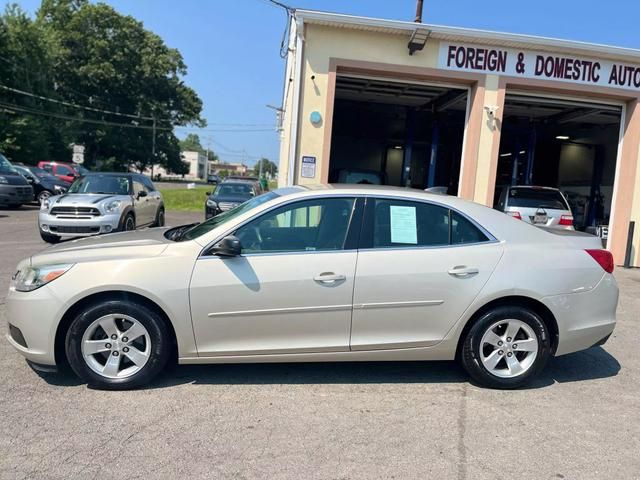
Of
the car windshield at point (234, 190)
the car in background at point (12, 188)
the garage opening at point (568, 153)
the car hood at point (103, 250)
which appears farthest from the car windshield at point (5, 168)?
the garage opening at point (568, 153)

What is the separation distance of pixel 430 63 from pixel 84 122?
4876cm

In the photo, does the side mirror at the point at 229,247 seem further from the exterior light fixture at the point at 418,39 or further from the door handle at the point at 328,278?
the exterior light fixture at the point at 418,39

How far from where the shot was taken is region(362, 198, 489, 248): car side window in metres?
4.16

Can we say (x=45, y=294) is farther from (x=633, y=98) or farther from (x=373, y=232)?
(x=633, y=98)

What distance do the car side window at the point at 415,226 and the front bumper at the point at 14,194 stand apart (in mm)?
17457

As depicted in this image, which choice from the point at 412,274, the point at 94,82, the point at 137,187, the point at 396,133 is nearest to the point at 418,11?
the point at 137,187

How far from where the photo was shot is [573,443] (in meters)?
3.45

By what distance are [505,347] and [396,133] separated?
19.8 meters

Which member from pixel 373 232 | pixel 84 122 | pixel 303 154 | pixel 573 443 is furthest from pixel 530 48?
pixel 84 122

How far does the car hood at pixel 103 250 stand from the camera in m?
3.92

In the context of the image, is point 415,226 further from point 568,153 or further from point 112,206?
point 568,153

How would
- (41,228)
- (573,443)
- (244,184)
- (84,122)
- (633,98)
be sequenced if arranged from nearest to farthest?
(573,443)
(41,228)
(633,98)
(244,184)
(84,122)

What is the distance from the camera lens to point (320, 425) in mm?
3518

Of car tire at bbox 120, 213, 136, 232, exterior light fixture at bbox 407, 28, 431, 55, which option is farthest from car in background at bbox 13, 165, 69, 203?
exterior light fixture at bbox 407, 28, 431, 55
